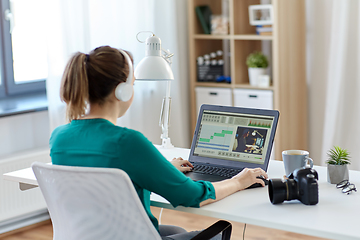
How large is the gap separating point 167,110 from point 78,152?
96 centimetres

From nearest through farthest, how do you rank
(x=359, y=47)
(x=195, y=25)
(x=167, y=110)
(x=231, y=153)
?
(x=231, y=153)
(x=167, y=110)
(x=359, y=47)
(x=195, y=25)

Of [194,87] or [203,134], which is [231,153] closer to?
[203,134]

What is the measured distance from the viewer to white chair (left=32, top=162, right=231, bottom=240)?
140cm

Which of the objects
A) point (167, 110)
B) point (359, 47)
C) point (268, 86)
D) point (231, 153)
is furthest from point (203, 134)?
point (359, 47)

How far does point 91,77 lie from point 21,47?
7.24 ft

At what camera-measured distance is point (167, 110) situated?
2453mm

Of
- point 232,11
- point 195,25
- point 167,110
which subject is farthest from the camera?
point 195,25

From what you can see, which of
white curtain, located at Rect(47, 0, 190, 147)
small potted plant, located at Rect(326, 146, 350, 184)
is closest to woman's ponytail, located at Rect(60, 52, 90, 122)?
small potted plant, located at Rect(326, 146, 350, 184)

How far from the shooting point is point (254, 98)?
374 cm

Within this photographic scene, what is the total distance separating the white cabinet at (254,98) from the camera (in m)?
3.67

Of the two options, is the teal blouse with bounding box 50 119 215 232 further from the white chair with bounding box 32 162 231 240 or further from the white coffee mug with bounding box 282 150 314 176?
the white coffee mug with bounding box 282 150 314 176

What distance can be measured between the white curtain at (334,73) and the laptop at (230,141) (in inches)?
71.0

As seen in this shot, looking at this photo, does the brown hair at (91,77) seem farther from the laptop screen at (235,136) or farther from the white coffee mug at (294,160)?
the white coffee mug at (294,160)

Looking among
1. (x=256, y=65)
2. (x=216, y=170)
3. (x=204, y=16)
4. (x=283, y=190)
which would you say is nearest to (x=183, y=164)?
(x=216, y=170)
